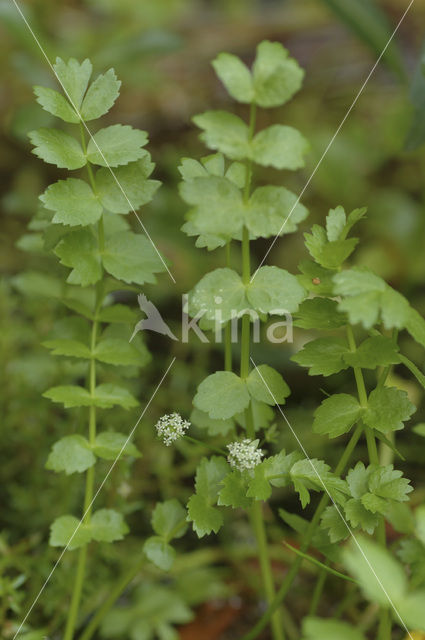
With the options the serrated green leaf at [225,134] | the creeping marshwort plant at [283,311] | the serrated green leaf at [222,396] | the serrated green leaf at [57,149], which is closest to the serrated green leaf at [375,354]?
the creeping marshwort plant at [283,311]

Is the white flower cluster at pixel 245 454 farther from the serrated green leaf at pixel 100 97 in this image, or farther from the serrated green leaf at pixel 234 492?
the serrated green leaf at pixel 100 97

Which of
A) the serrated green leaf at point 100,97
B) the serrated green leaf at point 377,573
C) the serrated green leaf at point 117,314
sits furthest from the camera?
the serrated green leaf at point 117,314

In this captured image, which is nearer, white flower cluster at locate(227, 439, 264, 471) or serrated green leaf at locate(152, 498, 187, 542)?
white flower cluster at locate(227, 439, 264, 471)

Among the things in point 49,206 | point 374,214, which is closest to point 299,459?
point 49,206

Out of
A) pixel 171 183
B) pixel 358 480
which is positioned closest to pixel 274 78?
pixel 358 480

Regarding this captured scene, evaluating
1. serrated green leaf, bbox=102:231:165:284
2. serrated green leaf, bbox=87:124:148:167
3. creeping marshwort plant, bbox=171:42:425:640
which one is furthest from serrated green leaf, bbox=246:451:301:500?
serrated green leaf, bbox=87:124:148:167

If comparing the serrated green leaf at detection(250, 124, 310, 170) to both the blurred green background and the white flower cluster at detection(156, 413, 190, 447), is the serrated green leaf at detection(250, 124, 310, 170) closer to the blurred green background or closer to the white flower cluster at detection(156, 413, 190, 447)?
the white flower cluster at detection(156, 413, 190, 447)

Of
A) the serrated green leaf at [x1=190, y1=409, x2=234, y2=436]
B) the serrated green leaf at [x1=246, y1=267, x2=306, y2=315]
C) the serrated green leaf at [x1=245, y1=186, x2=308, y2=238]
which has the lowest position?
the serrated green leaf at [x1=190, y1=409, x2=234, y2=436]
